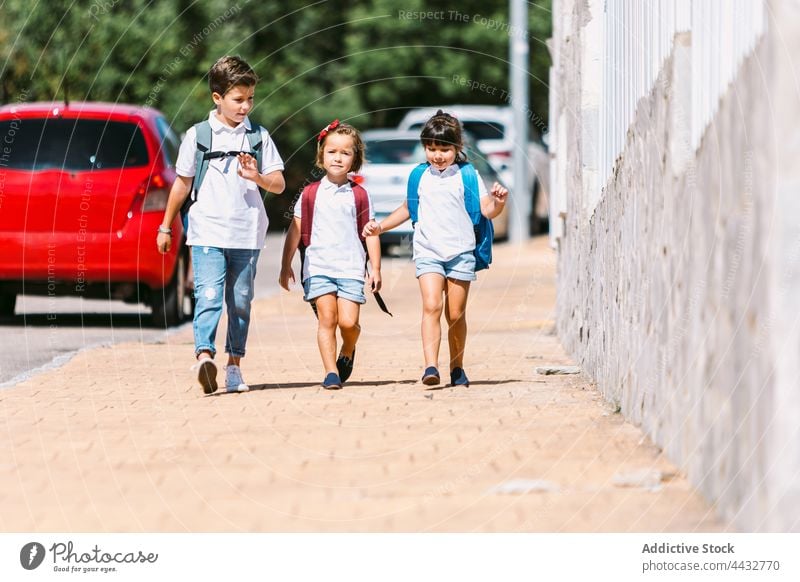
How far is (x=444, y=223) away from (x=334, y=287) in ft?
2.24

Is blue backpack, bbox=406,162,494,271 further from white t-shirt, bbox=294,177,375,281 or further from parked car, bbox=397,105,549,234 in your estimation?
parked car, bbox=397,105,549,234

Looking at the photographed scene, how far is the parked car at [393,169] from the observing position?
77.6 feet

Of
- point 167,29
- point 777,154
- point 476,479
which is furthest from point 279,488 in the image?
point 167,29

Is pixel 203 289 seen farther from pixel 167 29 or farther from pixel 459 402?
pixel 167 29

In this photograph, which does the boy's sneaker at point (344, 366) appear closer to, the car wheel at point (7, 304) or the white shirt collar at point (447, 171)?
the white shirt collar at point (447, 171)

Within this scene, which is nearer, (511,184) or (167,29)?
(511,184)

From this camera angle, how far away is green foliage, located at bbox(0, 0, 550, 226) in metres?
30.7

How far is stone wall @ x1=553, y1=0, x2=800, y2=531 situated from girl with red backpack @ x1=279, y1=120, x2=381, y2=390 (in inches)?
55.4

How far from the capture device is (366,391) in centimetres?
897

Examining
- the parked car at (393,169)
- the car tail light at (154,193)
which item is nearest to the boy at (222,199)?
the car tail light at (154,193)

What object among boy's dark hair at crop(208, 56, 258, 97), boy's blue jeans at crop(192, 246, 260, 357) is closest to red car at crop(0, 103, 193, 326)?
boy's blue jeans at crop(192, 246, 260, 357)

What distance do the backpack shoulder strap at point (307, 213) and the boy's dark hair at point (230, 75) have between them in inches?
27.9

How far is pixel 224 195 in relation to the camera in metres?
8.69
